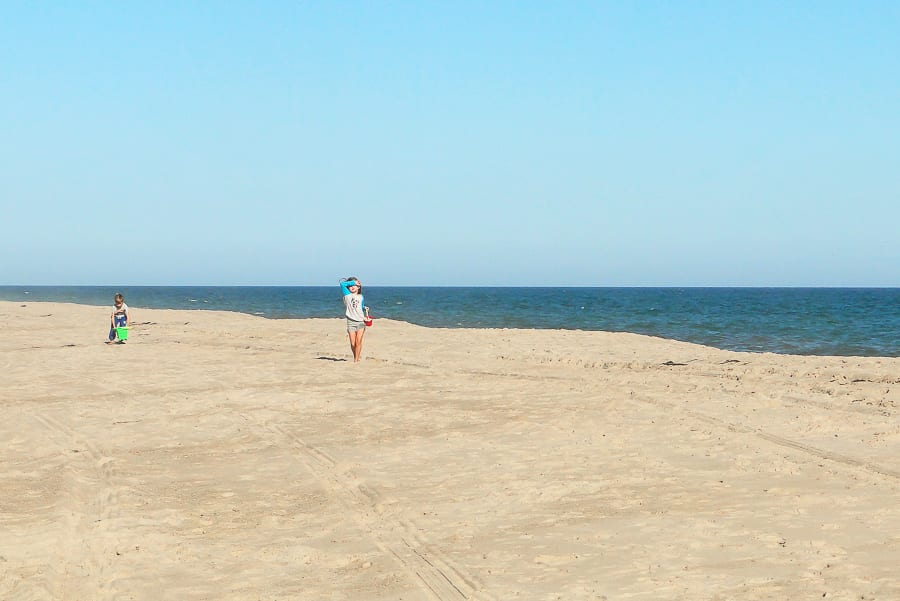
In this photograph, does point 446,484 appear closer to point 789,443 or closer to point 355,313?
point 789,443

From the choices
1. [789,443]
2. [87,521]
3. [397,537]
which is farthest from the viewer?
[789,443]

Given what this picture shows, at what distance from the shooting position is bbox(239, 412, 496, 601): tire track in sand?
5832 millimetres

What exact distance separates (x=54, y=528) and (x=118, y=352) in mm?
14805

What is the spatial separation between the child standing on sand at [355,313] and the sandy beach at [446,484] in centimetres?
161

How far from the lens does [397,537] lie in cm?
695

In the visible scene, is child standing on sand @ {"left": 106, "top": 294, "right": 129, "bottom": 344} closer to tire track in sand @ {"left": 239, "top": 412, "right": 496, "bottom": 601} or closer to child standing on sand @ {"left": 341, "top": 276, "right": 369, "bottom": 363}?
child standing on sand @ {"left": 341, "top": 276, "right": 369, "bottom": 363}

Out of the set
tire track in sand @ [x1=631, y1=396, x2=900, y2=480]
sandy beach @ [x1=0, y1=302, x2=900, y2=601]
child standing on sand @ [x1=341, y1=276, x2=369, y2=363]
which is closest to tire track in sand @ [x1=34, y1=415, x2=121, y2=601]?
sandy beach @ [x1=0, y1=302, x2=900, y2=601]

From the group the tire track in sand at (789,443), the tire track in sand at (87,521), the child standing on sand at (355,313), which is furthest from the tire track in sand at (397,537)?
the child standing on sand at (355,313)

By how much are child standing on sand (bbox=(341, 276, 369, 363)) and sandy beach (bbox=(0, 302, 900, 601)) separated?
1.61m

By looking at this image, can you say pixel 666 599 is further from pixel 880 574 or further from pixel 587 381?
pixel 587 381

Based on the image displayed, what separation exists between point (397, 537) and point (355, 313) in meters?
12.0

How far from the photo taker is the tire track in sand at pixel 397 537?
19.1ft

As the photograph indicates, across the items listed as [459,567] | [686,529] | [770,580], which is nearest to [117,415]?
[459,567]

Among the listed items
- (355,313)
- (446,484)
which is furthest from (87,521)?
(355,313)
